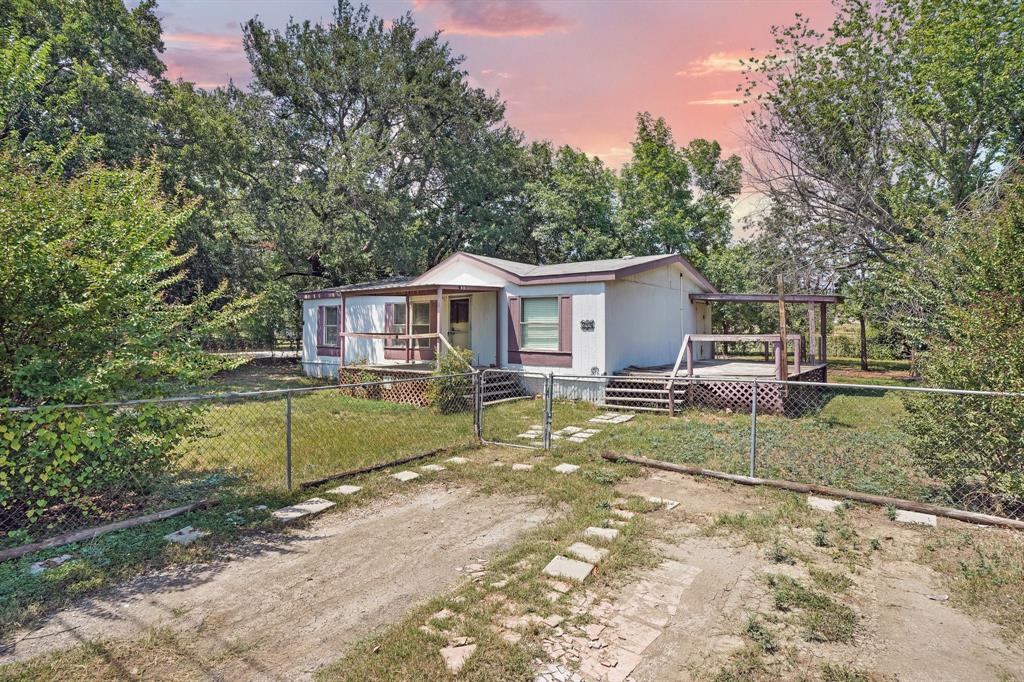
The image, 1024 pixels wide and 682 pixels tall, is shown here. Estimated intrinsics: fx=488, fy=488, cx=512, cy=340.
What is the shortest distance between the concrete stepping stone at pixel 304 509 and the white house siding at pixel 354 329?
1088 cm

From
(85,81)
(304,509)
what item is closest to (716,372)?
(304,509)

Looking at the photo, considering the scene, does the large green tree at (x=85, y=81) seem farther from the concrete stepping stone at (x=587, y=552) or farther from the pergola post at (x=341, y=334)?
the concrete stepping stone at (x=587, y=552)

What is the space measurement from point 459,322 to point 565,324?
4.10 meters

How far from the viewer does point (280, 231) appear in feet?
68.2

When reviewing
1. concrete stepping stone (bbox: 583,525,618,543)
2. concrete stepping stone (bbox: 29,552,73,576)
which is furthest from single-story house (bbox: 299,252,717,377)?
concrete stepping stone (bbox: 29,552,73,576)

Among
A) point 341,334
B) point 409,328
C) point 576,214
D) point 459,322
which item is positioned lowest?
point 341,334

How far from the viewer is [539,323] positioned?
44.9 feet

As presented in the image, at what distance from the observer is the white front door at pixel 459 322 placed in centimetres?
1548

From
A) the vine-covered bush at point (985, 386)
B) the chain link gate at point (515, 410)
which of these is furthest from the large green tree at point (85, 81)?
the vine-covered bush at point (985, 386)

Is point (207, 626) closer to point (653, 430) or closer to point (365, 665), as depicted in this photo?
point (365, 665)

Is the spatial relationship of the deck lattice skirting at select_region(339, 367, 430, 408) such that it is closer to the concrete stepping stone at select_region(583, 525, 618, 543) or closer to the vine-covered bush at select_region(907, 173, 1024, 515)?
the concrete stepping stone at select_region(583, 525, 618, 543)

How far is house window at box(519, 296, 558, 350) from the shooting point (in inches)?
528

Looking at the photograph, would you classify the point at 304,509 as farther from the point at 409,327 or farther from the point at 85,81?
the point at 85,81

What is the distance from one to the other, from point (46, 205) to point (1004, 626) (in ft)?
27.6
